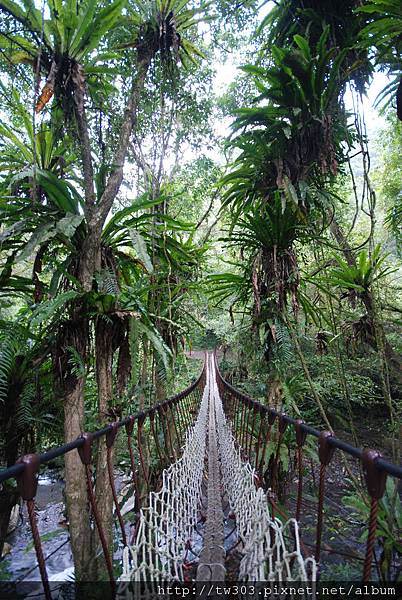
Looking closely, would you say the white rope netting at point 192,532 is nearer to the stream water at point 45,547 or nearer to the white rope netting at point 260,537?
the white rope netting at point 260,537

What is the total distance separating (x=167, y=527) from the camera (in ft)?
2.94

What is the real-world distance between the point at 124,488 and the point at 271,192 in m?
2.56

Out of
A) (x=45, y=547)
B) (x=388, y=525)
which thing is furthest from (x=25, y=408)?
(x=388, y=525)

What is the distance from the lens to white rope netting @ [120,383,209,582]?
2.27ft

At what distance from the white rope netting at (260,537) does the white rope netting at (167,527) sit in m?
0.17

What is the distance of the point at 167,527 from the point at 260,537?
1.00 ft

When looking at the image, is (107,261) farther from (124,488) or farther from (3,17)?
(124,488)

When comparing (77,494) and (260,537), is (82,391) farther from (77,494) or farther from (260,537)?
(260,537)

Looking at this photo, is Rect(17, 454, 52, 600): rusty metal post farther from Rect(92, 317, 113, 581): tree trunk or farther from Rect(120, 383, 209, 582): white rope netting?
Rect(92, 317, 113, 581): tree trunk

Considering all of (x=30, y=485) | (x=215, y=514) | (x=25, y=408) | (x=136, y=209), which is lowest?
(x=215, y=514)

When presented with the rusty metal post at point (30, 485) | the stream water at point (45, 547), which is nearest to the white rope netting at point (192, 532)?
the rusty metal post at point (30, 485)

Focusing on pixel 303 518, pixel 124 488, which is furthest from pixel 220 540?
pixel 303 518

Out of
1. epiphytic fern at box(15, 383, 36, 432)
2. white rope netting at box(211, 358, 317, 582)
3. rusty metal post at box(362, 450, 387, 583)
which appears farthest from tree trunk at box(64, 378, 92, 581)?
rusty metal post at box(362, 450, 387, 583)

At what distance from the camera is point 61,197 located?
154cm
